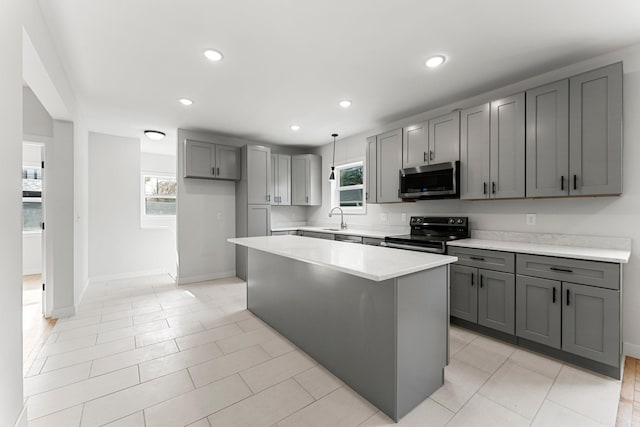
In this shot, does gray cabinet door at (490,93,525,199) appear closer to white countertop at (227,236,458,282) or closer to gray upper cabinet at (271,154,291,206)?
white countertop at (227,236,458,282)

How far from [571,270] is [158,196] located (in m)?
6.75

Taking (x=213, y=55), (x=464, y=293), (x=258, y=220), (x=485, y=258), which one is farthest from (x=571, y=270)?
(x=258, y=220)

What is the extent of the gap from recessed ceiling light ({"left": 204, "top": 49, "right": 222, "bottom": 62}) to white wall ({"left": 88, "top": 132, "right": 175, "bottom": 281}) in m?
3.65

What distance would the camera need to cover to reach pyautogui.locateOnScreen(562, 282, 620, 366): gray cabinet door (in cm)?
202

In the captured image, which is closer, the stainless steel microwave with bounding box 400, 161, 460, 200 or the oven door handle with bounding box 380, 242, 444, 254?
the oven door handle with bounding box 380, 242, 444, 254

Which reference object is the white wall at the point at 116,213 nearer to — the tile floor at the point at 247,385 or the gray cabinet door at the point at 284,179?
the tile floor at the point at 247,385

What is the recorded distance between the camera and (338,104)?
3.59 m

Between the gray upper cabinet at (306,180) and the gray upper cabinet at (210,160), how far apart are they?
1.15 meters

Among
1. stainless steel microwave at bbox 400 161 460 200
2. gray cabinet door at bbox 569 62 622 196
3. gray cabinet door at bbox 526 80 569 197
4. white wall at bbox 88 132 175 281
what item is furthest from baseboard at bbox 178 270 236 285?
gray cabinet door at bbox 569 62 622 196

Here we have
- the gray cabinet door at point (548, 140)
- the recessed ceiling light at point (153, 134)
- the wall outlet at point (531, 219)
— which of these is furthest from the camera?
the recessed ceiling light at point (153, 134)

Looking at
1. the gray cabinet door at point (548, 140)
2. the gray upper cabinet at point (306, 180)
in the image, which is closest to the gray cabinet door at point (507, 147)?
the gray cabinet door at point (548, 140)

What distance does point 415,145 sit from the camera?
11.8 ft

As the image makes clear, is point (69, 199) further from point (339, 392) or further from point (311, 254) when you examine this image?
point (339, 392)

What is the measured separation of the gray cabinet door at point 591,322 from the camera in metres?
2.02
